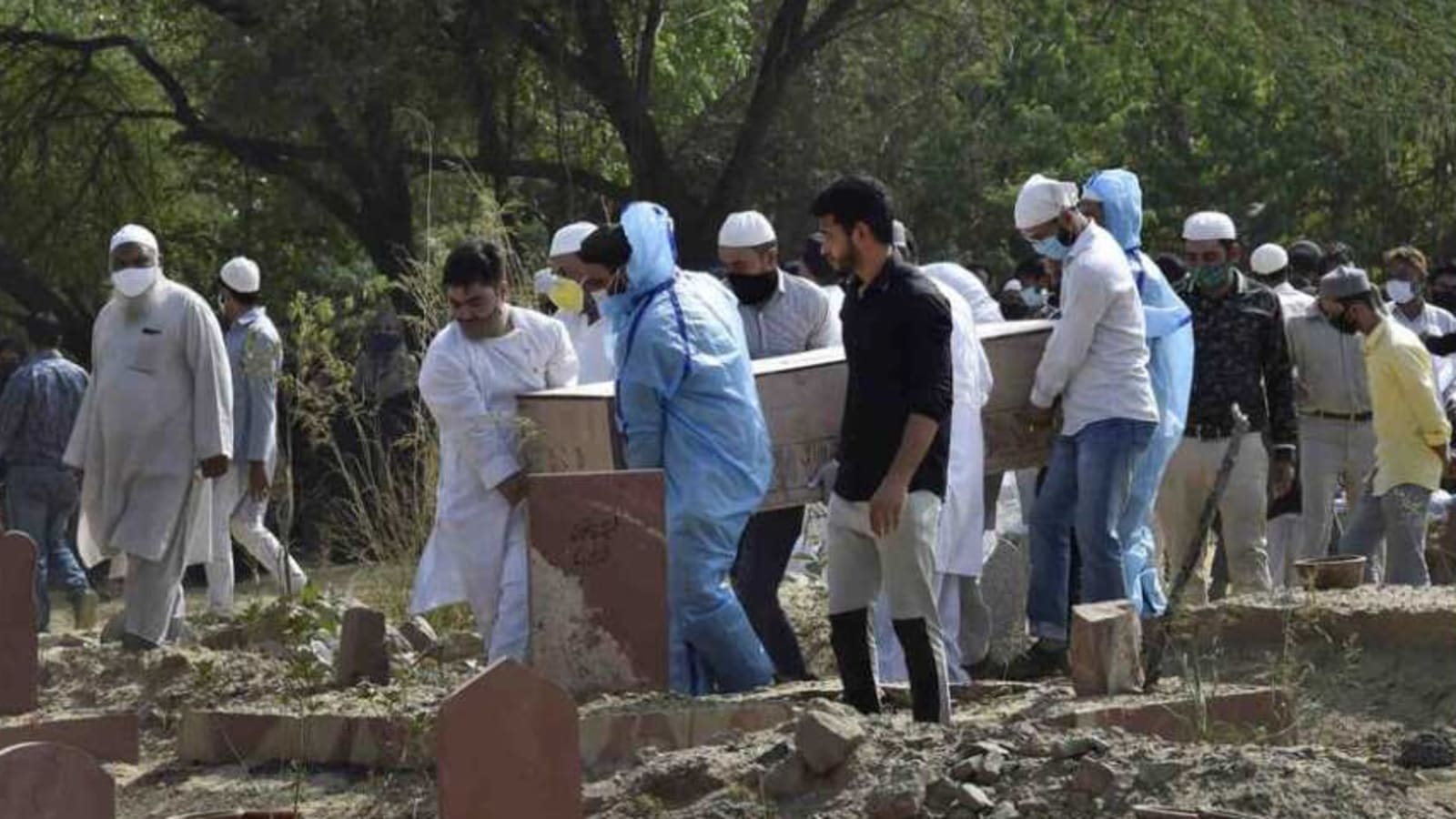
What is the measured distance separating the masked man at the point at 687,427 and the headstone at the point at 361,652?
3.81 feet

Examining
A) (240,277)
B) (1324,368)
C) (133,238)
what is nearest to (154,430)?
(133,238)

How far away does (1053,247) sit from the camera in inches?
441

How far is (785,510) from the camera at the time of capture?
11375mm

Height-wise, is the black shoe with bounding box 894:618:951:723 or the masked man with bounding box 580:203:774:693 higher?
the masked man with bounding box 580:203:774:693

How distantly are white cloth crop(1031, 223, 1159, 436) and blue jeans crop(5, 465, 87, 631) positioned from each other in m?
7.64

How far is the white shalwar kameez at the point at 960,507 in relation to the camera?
10.7 metres

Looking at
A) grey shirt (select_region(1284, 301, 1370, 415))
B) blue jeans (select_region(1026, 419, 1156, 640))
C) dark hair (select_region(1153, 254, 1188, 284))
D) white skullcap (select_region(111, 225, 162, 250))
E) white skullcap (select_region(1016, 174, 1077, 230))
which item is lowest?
blue jeans (select_region(1026, 419, 1156, 640))

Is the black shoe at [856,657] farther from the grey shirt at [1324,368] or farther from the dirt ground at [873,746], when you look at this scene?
the grey shirt at [1324,368]

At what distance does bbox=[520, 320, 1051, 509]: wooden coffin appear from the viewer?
1064cm

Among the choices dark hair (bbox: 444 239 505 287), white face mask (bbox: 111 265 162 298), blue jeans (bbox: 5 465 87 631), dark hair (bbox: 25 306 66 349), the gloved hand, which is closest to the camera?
the gloved hand

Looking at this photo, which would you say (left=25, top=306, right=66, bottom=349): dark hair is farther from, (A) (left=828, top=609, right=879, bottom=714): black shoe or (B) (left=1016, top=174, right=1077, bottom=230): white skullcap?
(A) (left=828, top=609, right=879, bottom=714): black shoe

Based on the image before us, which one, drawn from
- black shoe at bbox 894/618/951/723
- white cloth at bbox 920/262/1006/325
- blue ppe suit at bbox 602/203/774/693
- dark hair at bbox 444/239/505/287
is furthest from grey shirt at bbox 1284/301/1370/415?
black shoe at bbox 894/618/951/723

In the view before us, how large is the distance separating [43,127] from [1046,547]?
14822 mm

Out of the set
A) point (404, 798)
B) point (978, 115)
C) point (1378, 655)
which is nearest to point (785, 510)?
point (1378, 655)
